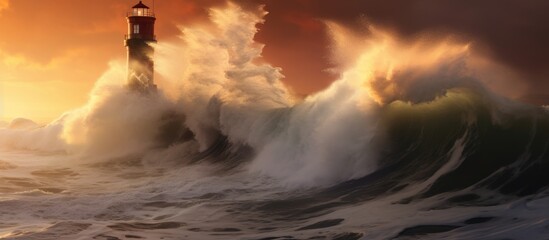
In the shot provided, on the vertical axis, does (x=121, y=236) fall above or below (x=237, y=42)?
below

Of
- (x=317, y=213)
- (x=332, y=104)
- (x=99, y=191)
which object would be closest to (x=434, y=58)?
(x=332, y=104)

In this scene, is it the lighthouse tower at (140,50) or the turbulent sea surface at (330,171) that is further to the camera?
the lighthouse tower at (140,50)

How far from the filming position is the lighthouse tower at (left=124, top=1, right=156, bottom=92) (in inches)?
1137

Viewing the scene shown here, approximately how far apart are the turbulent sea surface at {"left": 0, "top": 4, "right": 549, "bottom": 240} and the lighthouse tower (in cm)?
763

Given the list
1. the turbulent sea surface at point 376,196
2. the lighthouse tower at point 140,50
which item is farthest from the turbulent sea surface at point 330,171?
the lighthouse tower at point 140,50

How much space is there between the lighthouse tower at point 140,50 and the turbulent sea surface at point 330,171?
25.0ft

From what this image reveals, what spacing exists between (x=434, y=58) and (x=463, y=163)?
2.94 meters

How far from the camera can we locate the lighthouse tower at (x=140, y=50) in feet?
94.8

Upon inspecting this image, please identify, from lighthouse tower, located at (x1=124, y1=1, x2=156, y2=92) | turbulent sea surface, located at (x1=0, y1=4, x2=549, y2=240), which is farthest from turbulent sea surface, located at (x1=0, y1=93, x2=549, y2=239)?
lighthouse tower, located at (x1=124, y1=1, x2=156, y2=92)

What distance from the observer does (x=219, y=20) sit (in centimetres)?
2356

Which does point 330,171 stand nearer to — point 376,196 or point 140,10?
point 376,196

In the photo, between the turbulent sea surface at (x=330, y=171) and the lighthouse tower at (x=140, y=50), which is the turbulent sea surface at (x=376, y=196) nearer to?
the turbulent sea surface at (x=330, y=171)

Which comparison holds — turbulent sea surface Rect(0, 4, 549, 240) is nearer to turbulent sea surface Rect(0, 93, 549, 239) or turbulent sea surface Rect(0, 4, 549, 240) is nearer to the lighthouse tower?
turbulent sea surface Rect(0, 93, 549, 239)

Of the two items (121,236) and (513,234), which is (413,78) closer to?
(513,234)
